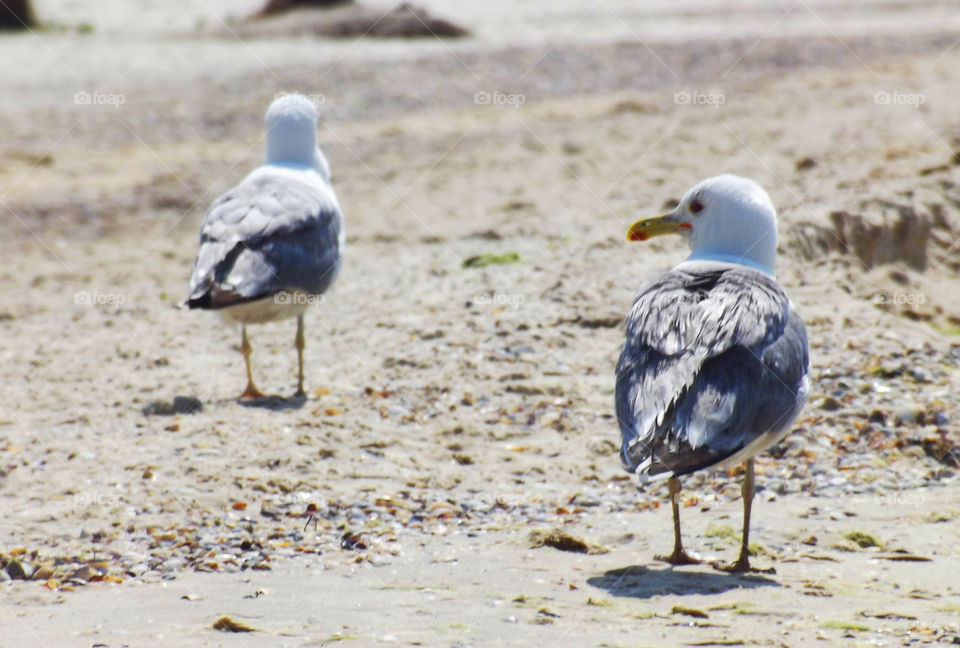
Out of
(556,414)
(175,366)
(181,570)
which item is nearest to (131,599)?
(181,570)

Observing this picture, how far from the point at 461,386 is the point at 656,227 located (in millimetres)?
1868

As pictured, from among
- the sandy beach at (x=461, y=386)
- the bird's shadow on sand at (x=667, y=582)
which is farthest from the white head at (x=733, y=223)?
the bird's shadow on sand at (x=667, y=582)

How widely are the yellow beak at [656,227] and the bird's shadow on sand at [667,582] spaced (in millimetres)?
1919

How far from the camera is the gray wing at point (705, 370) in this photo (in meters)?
5.02

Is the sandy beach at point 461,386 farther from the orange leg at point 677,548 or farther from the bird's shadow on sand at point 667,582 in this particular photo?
the orange leg at point 677,548

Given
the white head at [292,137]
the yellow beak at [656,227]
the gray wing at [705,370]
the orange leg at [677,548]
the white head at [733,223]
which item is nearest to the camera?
the gray wing at [705,370]

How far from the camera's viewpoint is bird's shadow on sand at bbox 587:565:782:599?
5062 millimetres

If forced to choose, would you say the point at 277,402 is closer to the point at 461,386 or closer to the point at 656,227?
the point at 461,386

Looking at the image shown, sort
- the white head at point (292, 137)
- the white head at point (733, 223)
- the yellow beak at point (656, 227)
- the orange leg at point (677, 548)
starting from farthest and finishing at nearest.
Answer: the white head at point (292, 137), the yellow beak at point (656, 227), the white head at point (733, 223), the orange leg at point (677, 548)

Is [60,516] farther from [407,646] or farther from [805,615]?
[805,615]

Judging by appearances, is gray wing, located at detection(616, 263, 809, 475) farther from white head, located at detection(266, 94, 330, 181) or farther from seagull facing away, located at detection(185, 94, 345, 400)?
white head, located at detection(266, 94, 330, 181)

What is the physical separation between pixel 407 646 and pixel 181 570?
1564 mm

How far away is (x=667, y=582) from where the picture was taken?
17.0ft

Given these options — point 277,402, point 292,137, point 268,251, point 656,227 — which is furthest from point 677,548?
point 292,137
